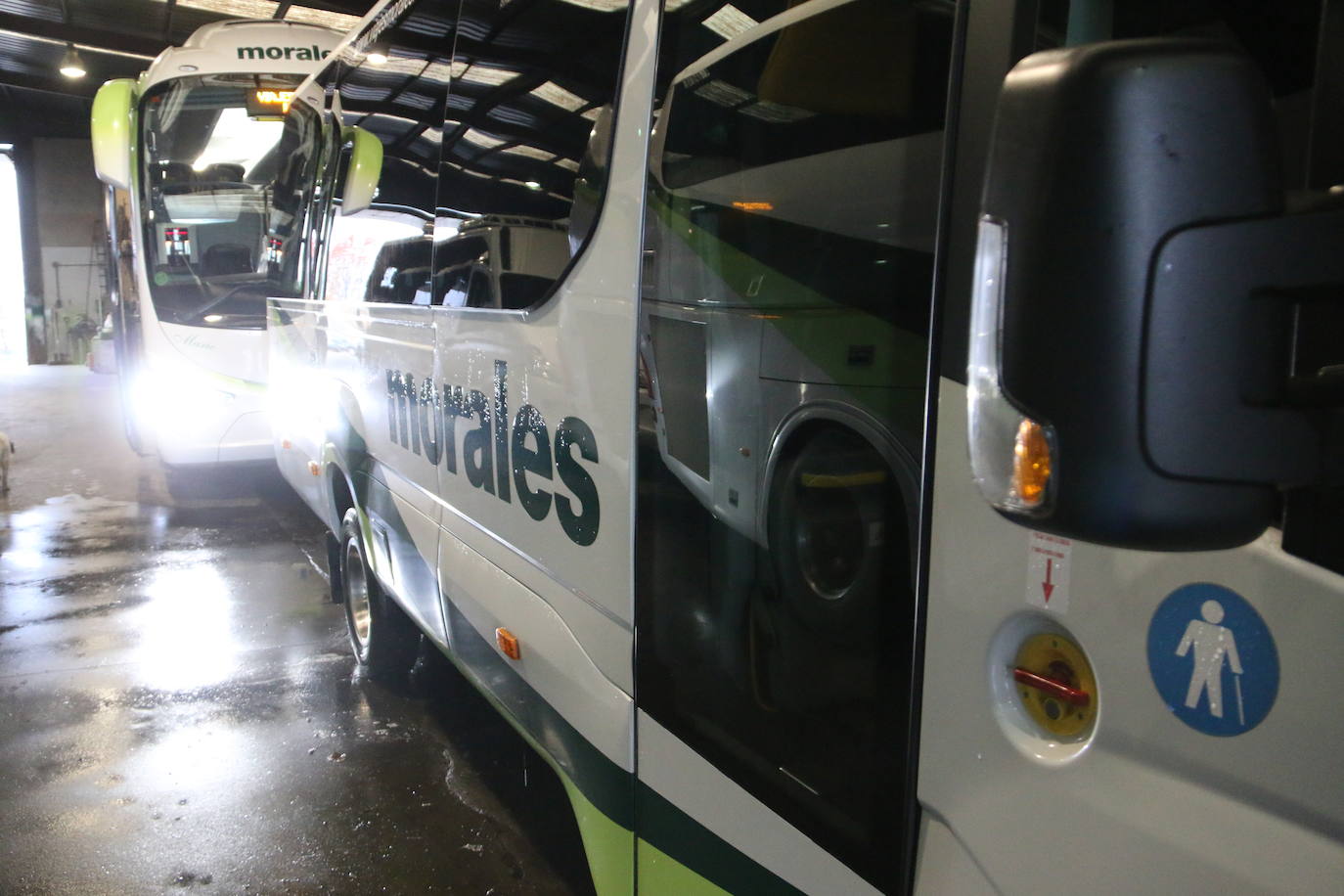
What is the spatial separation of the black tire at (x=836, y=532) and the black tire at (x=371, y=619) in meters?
2.94

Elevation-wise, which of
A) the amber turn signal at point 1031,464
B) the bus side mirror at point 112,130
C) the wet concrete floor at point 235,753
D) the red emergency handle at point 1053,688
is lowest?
the wet concrete floor at point 235,753

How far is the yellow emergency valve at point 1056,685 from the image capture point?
1.07 metres

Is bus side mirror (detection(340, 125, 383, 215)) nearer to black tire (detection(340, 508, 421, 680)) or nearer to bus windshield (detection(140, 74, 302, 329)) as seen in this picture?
black tire (detection(340, 508, 421, 680))

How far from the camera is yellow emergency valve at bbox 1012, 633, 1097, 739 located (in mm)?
1066

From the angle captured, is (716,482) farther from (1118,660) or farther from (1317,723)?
(1317,723)

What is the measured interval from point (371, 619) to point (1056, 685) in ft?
11.9

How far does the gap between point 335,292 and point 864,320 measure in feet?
10.9

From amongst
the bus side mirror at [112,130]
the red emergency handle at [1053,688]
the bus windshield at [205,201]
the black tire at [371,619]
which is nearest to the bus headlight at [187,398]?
the bus windshield at [205,201]

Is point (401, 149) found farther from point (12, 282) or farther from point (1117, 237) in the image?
point (12, 282)

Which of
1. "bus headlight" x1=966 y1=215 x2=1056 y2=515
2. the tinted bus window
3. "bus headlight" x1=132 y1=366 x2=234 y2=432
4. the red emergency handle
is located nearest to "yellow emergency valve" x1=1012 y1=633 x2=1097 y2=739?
the red emergency handle

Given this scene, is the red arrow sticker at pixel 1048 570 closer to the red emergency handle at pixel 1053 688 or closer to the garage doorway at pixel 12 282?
the red emergency handle at pixel 1053 688

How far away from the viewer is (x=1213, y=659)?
0.93 m

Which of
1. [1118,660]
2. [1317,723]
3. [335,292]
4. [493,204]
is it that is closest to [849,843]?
[1118,660]

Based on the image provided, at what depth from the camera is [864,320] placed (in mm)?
1360
